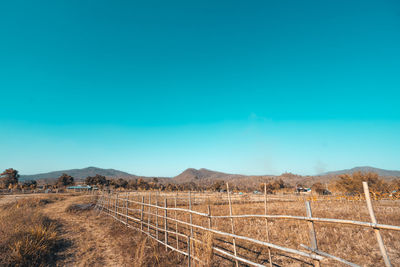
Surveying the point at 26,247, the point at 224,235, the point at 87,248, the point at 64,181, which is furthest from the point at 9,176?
the point at 224,235

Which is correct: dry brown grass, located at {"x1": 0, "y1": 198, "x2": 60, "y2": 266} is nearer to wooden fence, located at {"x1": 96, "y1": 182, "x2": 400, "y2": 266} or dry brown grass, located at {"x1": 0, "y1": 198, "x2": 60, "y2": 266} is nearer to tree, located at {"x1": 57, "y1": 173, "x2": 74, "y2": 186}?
wooden fence, located at {"x1": 96, "y1": 182, "x2": 400, "y2": 266}

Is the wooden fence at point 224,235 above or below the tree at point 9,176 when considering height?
below

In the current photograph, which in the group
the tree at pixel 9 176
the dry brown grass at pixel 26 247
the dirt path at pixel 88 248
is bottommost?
the dirt path at pixel 88 248

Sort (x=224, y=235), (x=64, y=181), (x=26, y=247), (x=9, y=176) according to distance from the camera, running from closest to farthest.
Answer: (x=26, y=247) < (x=224, y=235) < (x=9, y=176) < (x=64, y=181)

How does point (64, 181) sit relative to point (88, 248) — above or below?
above

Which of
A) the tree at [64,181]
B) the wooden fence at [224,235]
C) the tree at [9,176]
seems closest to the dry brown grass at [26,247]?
the wooden fence at [224,235]

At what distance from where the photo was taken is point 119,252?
638cm

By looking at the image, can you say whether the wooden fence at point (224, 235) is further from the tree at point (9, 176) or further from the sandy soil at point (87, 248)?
the tree at point (9, 176)

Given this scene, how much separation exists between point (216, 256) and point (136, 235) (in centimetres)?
405

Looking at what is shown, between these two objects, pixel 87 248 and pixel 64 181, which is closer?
pixel 87 248

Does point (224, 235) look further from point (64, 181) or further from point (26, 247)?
point (64, 181)

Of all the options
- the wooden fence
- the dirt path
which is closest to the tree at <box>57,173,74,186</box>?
the wooden fence

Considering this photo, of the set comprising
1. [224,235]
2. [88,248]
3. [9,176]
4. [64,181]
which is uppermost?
[9,176]

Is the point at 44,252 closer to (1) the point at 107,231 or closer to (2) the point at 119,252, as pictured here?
(2) the point at 119,252
